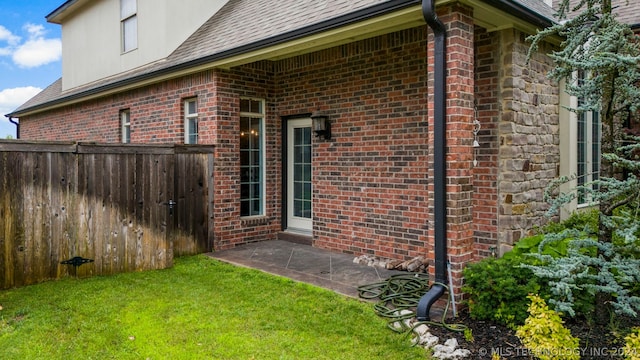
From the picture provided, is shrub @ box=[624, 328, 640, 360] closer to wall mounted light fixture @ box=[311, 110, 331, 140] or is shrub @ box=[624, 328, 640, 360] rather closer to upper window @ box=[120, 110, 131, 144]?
wall mounted light fixture @ box=[311, 110, 331, 140]

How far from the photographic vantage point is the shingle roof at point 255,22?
5406mm

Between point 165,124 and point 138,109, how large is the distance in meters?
1.18

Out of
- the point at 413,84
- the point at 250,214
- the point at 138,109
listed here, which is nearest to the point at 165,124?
the point at 138,109

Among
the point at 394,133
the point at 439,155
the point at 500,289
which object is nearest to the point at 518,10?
the point at 439,155

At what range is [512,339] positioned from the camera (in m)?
3.69

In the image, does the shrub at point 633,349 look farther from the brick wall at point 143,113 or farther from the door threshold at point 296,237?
the brick wall at point 143,113

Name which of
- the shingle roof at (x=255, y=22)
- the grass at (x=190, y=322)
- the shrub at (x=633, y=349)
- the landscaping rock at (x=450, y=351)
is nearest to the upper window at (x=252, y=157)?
the shingle roof at (x=255, y=22)

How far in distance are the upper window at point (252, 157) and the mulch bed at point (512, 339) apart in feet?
15.2

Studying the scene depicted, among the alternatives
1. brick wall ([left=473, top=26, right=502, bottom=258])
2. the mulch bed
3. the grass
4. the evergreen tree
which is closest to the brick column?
the mulch bed

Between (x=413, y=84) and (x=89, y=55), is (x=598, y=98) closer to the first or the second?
(x=413, y=84)

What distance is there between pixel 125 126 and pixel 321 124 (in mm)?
5575

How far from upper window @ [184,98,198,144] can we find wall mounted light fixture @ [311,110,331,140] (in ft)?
7.68

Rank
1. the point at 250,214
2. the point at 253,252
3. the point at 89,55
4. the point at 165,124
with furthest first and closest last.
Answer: the point at 89,55 → the point at 165,124 → the point at 250,214 → the point at 253,252

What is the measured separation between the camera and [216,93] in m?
7.31
